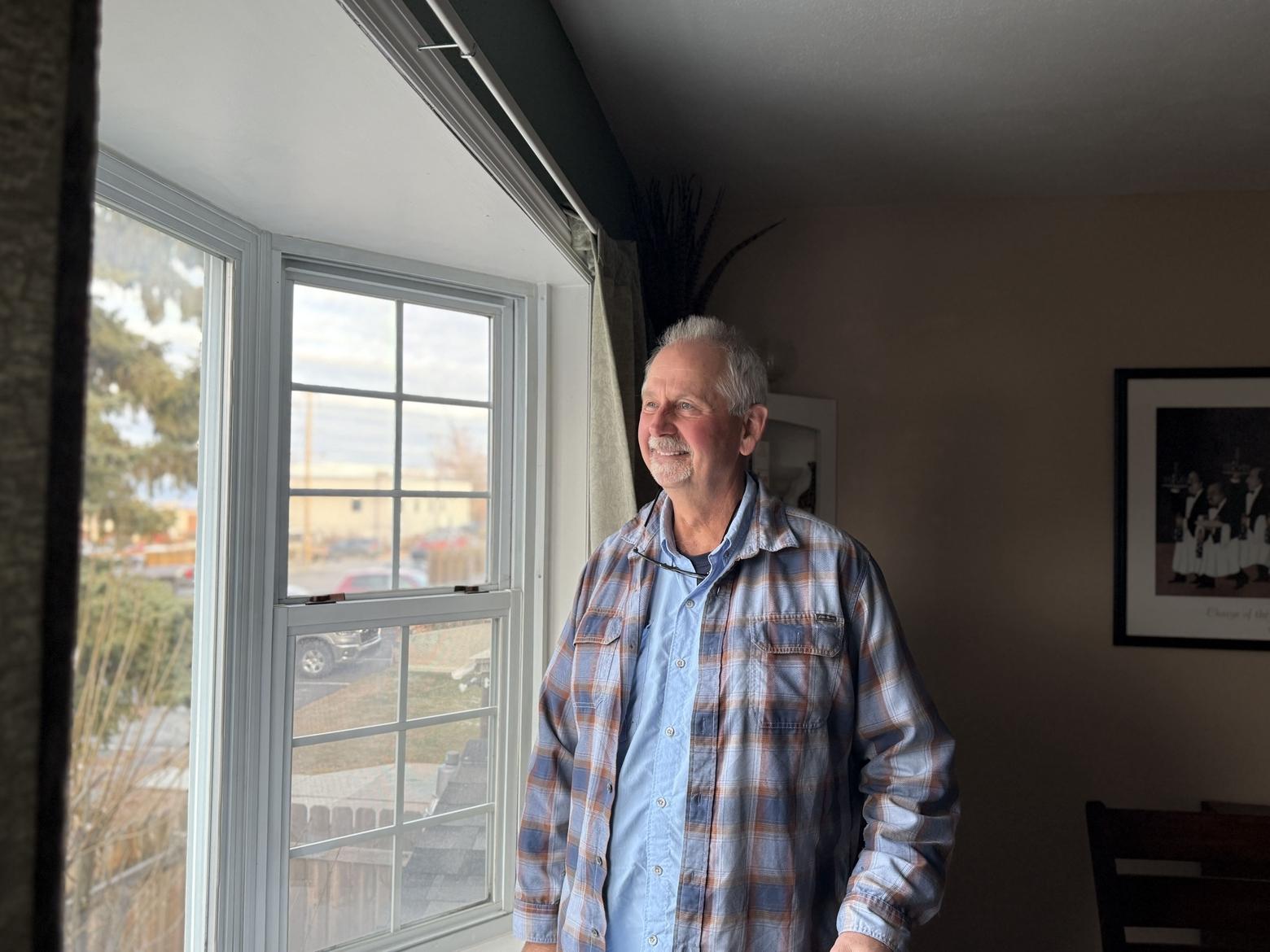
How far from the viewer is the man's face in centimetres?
163

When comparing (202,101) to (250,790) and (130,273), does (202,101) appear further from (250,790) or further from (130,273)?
Result: (250,790)

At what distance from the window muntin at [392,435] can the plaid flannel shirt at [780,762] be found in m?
0.71

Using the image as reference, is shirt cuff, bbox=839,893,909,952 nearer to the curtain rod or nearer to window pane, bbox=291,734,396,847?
window pane, bbox=291,734,396,847

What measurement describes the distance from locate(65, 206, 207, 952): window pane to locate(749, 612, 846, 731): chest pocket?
41.0 inches

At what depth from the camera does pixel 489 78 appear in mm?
1264

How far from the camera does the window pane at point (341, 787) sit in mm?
2000

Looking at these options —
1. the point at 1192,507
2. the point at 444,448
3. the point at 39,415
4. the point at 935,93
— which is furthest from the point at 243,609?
the point at 1192,507

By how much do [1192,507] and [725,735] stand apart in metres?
2.25

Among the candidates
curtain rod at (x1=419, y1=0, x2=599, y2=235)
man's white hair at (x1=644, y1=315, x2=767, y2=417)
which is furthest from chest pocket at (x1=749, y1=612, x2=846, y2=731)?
curtain rod at (x1=419, y1=0, x2=599, y2=235)

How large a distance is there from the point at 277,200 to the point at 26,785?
5.26ft

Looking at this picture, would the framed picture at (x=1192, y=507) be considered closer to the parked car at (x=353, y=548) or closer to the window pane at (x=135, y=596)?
the parked car at (x=353, y=548)

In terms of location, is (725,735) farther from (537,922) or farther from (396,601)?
(396,601)

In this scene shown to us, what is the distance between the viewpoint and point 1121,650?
2.97 metres

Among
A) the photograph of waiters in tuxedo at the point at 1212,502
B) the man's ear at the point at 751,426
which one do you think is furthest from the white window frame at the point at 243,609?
the photograph of waiters in tuxedo at the point at 1212,502
